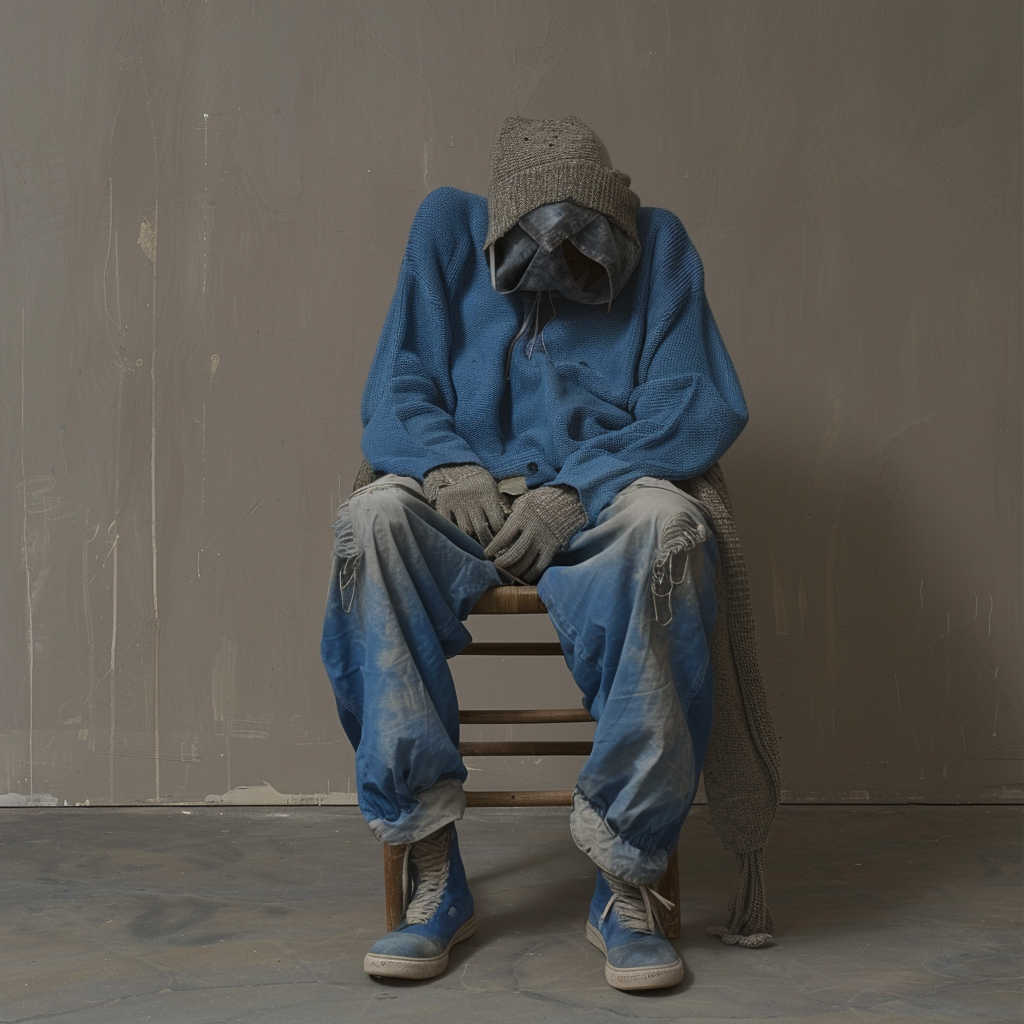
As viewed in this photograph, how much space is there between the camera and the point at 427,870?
1.28 m

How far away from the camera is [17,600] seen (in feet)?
6.62

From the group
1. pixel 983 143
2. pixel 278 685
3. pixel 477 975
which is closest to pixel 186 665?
pixel 278 685

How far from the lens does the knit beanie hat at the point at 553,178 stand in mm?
1478

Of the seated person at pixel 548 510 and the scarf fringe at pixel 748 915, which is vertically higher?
the seated person at pixel 548 510

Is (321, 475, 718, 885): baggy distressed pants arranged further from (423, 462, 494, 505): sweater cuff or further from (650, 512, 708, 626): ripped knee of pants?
(423, 462, 494, 505): sweater cuff

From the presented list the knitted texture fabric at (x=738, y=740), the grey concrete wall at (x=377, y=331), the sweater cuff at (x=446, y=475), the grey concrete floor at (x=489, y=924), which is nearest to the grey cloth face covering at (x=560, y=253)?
the sweater cuff at (x=446, y=475)

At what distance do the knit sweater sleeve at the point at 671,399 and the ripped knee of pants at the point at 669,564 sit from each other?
0.58ft

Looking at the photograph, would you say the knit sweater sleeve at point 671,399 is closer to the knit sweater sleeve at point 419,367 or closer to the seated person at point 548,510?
the seated person at point 548,510

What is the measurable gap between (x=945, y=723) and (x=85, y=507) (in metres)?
1.69

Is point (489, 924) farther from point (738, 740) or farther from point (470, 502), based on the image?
point (470, 502)

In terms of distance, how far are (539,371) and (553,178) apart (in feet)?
0.88

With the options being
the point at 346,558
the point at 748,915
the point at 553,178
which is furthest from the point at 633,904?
the point at 553,178

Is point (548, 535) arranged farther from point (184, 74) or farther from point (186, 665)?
point (184, 74)

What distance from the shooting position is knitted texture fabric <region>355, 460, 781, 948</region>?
133cm
